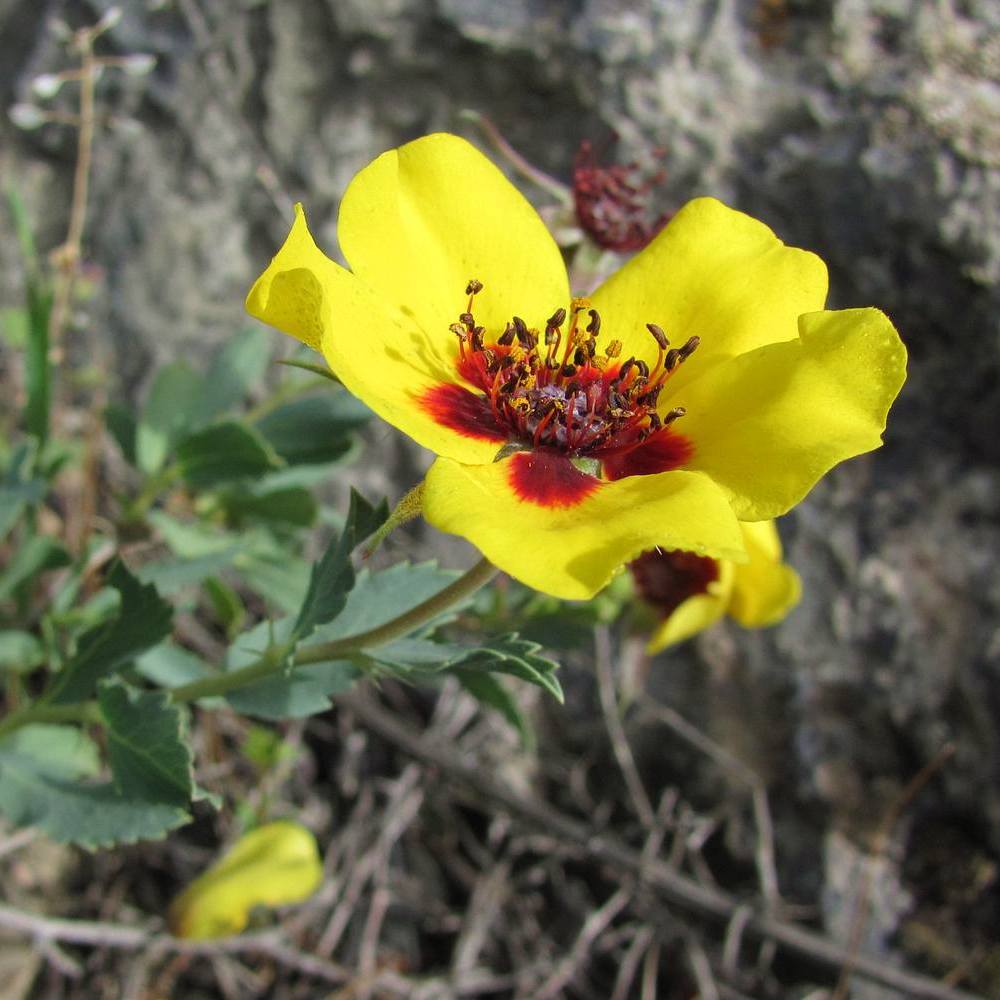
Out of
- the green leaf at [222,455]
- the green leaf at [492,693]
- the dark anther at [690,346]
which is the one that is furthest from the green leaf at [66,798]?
the dark anther at [690,346]

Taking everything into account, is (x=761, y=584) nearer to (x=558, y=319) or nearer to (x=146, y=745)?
(x=558, y=319)

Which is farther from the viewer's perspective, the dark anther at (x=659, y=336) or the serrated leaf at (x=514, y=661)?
the dark anther at (x=659, y=336)

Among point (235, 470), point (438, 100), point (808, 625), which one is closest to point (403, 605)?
point (235, 470)

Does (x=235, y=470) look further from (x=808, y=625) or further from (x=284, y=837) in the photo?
(x=808, y=625)

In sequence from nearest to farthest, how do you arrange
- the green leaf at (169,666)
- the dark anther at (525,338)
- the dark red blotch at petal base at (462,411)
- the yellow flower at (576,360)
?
the yellow flower at (576,360), the dark red blotch at petal base at (462,411), the dark anther at (525,338), the green leaf at (169,666)

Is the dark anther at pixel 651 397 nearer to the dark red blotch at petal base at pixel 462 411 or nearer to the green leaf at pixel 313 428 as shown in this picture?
the dark red blotch at petal base at pixel 462 411
